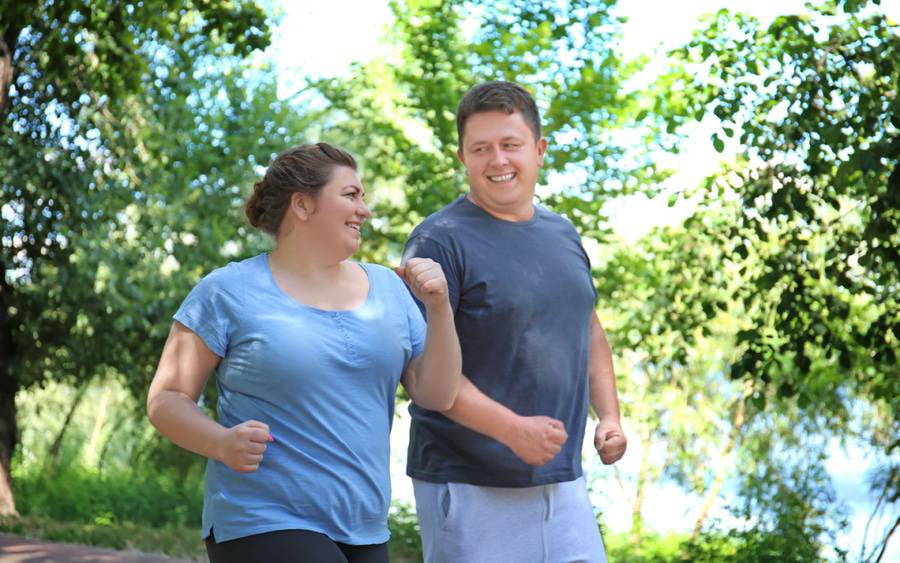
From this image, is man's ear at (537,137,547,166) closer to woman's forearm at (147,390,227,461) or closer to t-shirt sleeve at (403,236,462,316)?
t-shirt sleeve at (403,236,462,316)

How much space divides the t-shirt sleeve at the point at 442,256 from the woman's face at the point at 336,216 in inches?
14.3

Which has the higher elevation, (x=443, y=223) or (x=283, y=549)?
(x=443, y=223)

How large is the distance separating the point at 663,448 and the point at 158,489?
11019mm

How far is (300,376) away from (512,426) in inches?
25.3

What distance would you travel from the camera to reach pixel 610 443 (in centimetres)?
361

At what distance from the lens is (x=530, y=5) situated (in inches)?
523

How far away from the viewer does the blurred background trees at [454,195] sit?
760 centimetres

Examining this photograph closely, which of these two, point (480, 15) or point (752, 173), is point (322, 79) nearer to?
point (480, 15)

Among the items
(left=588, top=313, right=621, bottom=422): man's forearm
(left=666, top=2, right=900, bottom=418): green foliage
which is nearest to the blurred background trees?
(left=666, top=2, right=900, bottom=418): green foliage

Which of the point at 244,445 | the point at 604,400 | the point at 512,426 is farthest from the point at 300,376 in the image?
the point at 604,400

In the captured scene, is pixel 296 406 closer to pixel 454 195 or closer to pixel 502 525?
pixel 502 525

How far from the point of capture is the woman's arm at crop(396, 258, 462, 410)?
3061 mm

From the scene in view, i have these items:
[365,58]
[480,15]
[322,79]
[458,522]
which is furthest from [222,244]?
[458,522]

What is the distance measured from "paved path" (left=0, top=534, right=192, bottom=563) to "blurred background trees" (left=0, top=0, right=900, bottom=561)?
589mm
